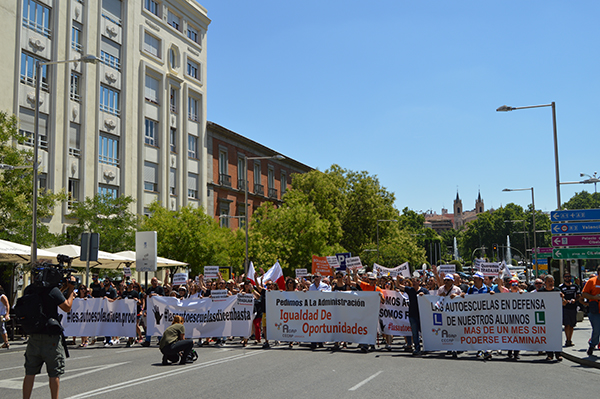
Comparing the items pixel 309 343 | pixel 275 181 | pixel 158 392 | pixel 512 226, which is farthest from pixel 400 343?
pixel 512 226

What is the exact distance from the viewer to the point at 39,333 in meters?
7.29

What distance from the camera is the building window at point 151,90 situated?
45.5 m

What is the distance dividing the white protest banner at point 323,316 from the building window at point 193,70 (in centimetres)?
3950

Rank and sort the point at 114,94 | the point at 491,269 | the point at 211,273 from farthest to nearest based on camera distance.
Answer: the point at 114,94, the point at 211,273, the point at 491,269

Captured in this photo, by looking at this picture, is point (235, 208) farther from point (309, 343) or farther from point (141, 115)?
point (309, 343)

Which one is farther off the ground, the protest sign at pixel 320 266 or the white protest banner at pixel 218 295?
the protest sign at pixel 320 266

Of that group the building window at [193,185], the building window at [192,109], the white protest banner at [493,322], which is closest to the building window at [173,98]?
the building window at [192,109]

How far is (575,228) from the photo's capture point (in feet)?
67.5

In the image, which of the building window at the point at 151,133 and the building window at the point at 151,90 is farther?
the building window at the point at 151,90

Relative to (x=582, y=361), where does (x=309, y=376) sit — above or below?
above

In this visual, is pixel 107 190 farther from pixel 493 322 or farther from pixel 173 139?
pixel 493 322

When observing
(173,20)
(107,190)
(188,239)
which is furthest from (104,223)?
(173,20)

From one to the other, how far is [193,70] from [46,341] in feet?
156

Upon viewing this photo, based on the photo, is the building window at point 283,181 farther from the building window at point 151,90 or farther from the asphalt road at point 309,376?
the asphalt road at point 309,376
